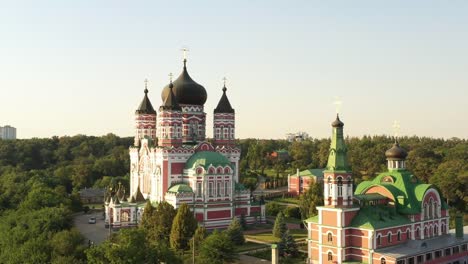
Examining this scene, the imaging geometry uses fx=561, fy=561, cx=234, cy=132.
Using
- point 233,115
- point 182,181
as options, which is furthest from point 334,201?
point 233,115

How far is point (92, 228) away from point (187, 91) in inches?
461

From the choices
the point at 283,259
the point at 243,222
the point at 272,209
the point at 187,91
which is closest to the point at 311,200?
the point at 243,222

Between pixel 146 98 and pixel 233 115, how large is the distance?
7007mm

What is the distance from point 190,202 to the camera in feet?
117

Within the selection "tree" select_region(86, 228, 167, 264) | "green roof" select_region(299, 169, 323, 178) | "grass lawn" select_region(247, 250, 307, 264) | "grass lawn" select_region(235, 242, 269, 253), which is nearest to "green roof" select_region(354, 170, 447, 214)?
"grass lawn" select_region(247, 250, 307, 264)

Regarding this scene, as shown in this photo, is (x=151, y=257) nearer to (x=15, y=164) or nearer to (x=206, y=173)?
(x=206, y=173)

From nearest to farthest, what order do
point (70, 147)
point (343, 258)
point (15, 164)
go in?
1. point (343, 258)
2. point (15, 164)
3. point (70, 147)

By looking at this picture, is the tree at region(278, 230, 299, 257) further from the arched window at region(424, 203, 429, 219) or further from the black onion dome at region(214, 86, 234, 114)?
the black onion dome at region(214, 86, 234, 114)

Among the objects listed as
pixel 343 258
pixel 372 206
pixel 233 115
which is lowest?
pixel 343 258

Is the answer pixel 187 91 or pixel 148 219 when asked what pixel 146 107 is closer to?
pixel 187 91

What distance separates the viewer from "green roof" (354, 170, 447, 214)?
27578 millimetres

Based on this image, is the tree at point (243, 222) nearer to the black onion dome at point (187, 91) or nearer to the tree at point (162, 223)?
the tree at point (162, 223)

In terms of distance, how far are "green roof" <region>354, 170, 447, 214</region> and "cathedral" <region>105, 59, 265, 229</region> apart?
34.0 ft

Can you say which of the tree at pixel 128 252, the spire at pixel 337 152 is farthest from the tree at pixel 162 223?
the spire at pixel 337 152
